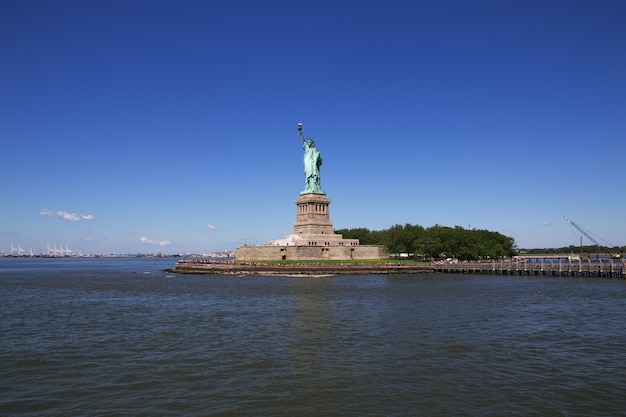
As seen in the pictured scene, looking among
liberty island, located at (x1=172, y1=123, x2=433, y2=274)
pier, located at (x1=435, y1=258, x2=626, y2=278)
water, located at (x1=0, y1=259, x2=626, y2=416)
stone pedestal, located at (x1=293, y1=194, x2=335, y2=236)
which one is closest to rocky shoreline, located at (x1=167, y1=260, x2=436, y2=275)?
liberty island, located at (x1=172, y1=123, x2=433, y2=274)

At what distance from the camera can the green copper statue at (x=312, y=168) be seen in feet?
315

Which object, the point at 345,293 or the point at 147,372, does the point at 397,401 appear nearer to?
the point at 147,372

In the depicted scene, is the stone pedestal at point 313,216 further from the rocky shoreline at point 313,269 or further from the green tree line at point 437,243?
the green tree line at point 437,243

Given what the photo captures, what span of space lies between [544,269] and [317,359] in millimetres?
61484

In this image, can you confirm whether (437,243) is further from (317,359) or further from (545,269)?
(317,359)

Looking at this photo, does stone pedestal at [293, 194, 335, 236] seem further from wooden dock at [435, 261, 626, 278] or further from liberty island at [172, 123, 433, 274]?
wooden dock at [435, 261, 626, 278]

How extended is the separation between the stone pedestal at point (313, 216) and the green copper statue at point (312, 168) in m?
1.64

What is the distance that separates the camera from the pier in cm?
6581

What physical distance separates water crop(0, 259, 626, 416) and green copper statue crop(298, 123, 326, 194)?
2310 inches

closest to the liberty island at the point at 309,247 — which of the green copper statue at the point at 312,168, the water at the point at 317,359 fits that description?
the green copper statue at the point at 312,168

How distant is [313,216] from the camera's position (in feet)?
305

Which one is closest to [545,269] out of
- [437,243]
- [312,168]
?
[437,243]

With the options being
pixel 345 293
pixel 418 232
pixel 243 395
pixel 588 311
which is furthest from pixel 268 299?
pixel 418 232

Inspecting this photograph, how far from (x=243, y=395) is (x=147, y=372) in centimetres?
471
